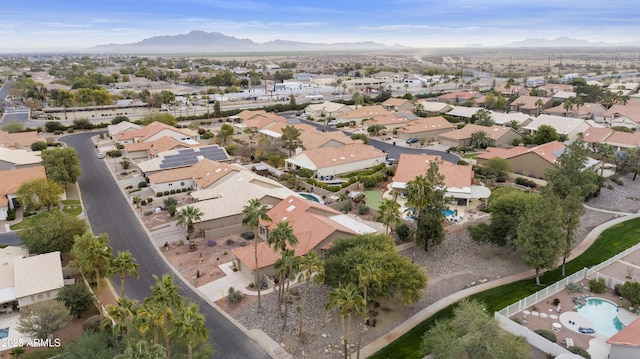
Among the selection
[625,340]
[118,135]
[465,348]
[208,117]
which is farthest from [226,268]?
[208,117]

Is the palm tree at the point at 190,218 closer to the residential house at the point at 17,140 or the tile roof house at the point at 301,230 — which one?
the tile roof house at the point at 301,230

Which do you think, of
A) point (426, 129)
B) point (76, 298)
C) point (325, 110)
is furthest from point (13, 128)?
point (426, 129)

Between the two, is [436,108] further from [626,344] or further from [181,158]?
[626,344]

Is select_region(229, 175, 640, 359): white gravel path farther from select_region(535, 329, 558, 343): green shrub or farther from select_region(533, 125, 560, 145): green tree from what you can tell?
select_region(533, 125, 560, 145): green tree

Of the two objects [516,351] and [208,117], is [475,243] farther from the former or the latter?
[208,117]

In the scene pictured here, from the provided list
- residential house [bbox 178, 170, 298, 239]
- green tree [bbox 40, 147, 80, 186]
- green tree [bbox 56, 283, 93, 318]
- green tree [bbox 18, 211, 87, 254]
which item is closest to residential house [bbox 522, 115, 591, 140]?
residential house [bbox 178, 170, 298, 239]
